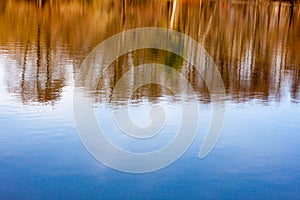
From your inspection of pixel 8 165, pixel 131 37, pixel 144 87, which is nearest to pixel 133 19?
pixel 131 37

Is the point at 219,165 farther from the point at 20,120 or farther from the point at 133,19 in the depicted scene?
the point at 133,19

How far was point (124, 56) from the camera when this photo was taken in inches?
771

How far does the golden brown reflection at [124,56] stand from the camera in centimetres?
1492

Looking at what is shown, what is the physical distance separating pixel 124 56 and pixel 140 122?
8.72 meters

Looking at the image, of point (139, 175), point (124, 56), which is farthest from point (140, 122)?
point (124, 56)

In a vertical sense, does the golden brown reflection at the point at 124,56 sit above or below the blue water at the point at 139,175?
above

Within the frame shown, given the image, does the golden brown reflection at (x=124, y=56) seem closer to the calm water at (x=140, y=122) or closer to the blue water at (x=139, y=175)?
the calm water at (x=140, y=122)

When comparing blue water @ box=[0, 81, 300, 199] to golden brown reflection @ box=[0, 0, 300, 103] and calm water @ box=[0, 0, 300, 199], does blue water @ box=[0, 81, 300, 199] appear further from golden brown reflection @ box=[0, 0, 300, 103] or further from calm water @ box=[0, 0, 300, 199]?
golden brown reflection @ box=[0, 0, 300, 103]

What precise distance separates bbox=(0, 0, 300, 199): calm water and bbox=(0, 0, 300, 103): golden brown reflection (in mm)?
78

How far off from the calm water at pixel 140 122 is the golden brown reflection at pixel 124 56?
0.08m

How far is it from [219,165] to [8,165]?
12.1 feet

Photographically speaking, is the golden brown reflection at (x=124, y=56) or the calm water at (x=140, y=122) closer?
the calm water at (x=140, y=122)

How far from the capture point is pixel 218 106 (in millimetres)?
12984

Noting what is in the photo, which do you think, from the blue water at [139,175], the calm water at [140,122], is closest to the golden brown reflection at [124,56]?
the calm water at [140,122]
